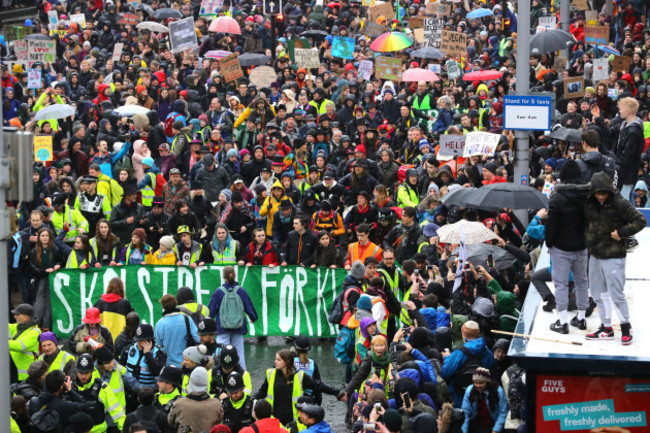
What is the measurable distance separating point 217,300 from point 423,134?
25.9 feet

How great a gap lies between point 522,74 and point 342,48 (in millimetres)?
12464

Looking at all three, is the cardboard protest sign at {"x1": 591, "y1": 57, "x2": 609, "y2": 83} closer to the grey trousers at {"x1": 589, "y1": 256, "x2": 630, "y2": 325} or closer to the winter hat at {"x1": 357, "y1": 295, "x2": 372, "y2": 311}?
the winter hat at {"x1": 357, "y1": 295, "x2": 372, "y2": 311}

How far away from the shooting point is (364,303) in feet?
42.5

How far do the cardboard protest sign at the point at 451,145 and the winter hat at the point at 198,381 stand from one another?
29.3ft

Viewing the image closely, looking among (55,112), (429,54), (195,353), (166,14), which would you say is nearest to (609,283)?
(195,353)

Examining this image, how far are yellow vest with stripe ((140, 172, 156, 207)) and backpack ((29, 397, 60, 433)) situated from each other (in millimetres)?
8675

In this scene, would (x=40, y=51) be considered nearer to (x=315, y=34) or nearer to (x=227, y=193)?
(x=315, y=34)

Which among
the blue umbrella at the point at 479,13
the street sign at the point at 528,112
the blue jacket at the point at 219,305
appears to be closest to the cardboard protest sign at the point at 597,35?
the blue umbrella at the point at 479,13

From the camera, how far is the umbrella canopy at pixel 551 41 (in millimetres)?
25031

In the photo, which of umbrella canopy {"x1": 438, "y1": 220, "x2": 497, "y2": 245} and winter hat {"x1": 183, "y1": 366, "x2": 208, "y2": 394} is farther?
umbrella canopy {"x1": 438, "y1": 220, "x2": 497, "y2": 245}

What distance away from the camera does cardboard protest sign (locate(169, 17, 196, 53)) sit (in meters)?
28.1

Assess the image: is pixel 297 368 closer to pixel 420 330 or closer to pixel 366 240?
pixel 420 330

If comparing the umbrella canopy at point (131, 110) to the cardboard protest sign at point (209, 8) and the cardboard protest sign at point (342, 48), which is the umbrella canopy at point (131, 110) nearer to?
the cardboard protest sign at point (342, 48)

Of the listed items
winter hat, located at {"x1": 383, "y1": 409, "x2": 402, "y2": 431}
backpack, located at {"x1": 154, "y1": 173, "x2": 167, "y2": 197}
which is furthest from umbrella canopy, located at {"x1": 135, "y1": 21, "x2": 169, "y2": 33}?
winter hat, located at {"x1": 383, "y1": 409, "x2": 402, "y2": 431}
